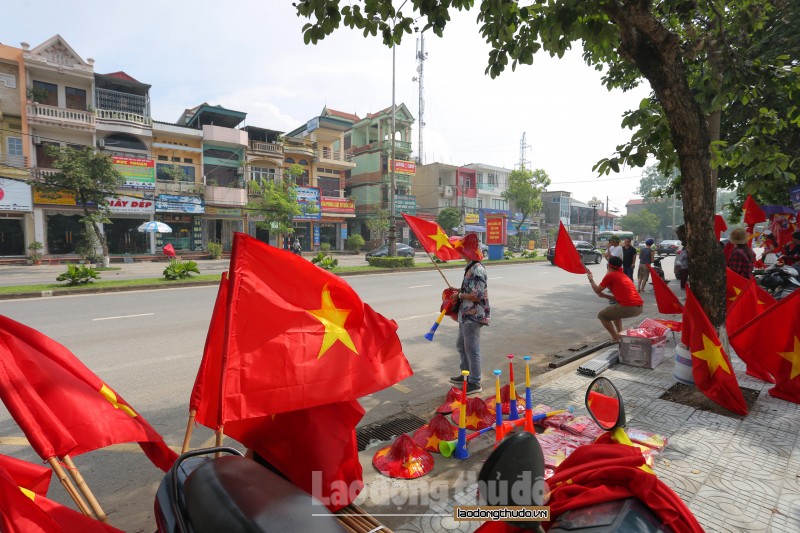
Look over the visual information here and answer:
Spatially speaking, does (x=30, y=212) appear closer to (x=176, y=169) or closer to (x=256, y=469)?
(x=176, y=169)

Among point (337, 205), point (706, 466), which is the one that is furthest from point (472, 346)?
point (337, 205)

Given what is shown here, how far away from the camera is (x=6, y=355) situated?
1815 mm

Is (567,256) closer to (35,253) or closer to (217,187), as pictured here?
(35,253)

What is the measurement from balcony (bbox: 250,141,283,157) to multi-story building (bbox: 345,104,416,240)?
9.53 metres

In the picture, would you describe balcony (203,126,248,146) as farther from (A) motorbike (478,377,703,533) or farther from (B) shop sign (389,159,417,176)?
(A) motorbike (478,377,703,533)

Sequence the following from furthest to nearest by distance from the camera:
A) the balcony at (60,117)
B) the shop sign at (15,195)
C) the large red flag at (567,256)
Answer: the balcony at (60,117) < the shop sign at (15,195) < the large red flag at (567,256)

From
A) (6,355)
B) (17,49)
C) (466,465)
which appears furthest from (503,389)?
(17,49)

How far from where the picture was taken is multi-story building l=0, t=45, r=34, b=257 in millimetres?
24125

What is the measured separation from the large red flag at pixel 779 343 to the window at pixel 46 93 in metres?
34.1

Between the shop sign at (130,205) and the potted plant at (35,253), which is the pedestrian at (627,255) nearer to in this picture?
the shop sign at (130,205)

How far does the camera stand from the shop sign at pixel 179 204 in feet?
93.7

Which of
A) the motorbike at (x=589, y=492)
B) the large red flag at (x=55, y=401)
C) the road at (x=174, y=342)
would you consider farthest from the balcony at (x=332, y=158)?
the motorbike at (x=589, y=492)

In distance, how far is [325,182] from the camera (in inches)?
1512

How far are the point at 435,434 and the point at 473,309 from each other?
1729 millimetres
